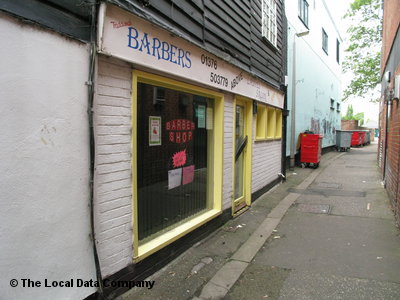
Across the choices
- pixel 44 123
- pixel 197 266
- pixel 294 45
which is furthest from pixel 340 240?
pixel 294 45

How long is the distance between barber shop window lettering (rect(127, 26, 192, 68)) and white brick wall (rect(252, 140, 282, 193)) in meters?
3.50

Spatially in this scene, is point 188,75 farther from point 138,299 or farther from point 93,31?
point 138,299

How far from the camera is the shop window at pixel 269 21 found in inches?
281

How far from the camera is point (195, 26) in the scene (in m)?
4.15

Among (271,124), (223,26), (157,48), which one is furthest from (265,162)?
(157,48)

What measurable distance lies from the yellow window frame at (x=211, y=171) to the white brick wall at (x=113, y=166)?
0.08 meters

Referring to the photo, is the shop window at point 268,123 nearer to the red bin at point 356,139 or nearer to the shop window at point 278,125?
the shop window at point 278,125

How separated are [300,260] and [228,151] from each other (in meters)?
2.11

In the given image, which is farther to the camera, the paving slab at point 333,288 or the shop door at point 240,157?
the shop door at point 240,157

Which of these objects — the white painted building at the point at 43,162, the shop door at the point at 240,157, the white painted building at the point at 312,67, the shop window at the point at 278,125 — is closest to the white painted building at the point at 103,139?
the white painted building at the point at 43,162

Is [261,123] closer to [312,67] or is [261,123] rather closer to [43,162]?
[43,162]

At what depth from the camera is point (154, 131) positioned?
3.59m

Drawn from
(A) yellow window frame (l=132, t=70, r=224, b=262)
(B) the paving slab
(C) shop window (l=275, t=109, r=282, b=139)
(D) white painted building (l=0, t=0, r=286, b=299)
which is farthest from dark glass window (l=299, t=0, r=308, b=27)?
(B) the paving slab

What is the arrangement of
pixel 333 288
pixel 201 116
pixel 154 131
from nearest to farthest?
pixel 333 288 → pixel 154 131 → pixel 201 116
